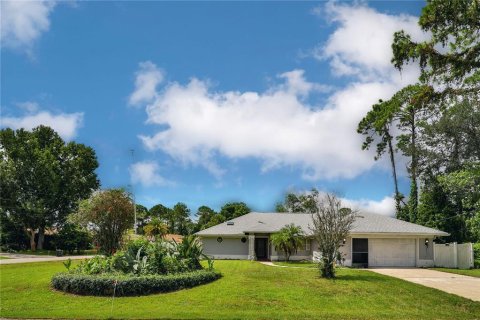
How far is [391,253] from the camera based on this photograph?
107 ft

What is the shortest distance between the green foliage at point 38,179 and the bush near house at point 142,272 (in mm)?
37694

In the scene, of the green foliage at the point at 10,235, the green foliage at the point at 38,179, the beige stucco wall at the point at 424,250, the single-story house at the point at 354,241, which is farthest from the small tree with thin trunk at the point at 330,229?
the green foliage at the point at 10,235

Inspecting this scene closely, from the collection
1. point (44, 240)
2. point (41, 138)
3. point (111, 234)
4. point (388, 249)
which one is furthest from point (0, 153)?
point (388, 249)

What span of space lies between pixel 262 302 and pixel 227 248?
22.8 m

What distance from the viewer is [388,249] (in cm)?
3259

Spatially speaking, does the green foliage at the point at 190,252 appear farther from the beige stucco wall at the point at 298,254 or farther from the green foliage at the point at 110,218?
the beige stucco wall at the point at 298,254

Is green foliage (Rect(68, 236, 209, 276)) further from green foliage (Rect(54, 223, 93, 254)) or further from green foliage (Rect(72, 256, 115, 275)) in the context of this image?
green foliage (Rect(54, 223, 93, 254))

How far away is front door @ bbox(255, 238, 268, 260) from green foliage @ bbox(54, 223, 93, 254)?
22.6 metres

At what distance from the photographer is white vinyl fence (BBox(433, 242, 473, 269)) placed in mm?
31344

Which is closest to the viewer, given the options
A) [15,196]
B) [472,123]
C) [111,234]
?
[111,234]

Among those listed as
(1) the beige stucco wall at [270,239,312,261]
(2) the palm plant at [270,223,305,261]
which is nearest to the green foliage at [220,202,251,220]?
(1) the beige stucco wall at [270,239,312,261]

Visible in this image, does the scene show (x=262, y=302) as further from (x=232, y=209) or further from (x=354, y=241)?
(x=232, y=209)

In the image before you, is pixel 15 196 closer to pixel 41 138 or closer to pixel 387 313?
pixel 41 138

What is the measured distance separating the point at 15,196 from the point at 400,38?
5116 cm
